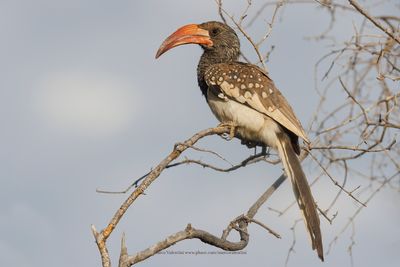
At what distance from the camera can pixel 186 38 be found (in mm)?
5305

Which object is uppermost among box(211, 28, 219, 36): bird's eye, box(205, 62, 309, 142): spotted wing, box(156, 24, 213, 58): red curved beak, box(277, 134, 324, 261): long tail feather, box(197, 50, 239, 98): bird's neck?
box(211, 28, 219, 36): bird's eye

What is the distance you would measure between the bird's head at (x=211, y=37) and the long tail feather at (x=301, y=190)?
3.40 feet

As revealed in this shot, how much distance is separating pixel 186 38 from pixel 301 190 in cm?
168

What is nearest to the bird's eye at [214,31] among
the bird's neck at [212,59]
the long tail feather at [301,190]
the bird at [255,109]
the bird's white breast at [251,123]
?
the bird's neck at [212,59]

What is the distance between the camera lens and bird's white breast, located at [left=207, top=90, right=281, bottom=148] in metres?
4.63

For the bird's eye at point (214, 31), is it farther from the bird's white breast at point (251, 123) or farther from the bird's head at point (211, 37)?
the bird's white breast at point (251, 123)

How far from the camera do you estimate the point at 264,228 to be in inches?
146

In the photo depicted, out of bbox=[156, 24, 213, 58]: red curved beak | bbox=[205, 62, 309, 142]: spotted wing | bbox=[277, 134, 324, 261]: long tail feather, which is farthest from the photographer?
bbox=[156, 24, 213, 58]: red curved beak

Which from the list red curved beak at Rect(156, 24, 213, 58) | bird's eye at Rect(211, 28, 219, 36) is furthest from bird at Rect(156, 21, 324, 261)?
bird's eye at Rect(211, 28, 219, 36)

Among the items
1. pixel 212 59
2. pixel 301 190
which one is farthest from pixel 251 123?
pixel 212 59

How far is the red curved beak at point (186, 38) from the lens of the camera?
516cm

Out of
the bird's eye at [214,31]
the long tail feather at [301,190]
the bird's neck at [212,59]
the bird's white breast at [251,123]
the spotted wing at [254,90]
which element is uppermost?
the bird's eye at [214,31]

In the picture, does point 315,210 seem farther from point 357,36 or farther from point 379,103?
point 357,36

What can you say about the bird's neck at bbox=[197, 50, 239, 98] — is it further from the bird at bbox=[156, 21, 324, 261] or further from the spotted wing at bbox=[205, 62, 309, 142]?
the spotted wing at bbox=[205, 62, 309, 142]
